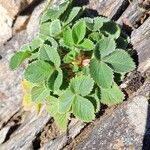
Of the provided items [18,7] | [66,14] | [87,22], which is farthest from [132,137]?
[18,7]

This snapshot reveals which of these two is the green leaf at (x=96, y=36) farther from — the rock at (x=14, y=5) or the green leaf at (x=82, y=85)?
the rock at (x=14, y=5)

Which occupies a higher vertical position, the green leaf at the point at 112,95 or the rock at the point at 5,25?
the rock at the point at 5,25

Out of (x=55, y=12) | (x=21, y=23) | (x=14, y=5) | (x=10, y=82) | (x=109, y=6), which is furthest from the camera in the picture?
(x=10, y=82)

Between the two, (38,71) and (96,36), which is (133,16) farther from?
(38,71)

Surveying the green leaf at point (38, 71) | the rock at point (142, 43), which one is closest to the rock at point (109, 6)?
the rock at point (142, 43)

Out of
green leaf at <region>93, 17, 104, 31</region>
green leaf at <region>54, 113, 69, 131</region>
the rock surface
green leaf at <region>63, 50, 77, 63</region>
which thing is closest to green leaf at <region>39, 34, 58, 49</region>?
green leaf at <region>63, 50, 77, 63</region>

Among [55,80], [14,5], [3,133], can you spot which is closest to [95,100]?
[55,80]

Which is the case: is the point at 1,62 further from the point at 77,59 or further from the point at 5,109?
the point at 77,59
